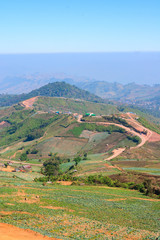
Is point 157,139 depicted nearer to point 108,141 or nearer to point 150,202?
point 108,141

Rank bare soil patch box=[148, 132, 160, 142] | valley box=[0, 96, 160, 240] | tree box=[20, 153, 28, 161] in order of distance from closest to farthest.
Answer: valley box=[0, 96, 160, 240]
tree box=[20, 153, 28, 161]
bare soil patch box=[148, 132, 160, 142]

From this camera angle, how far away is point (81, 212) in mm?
36906

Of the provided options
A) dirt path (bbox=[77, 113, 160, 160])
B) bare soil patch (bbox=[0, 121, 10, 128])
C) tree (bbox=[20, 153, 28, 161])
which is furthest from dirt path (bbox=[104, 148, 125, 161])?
bare soil patch (bbox=[0, 121, 10, 128])

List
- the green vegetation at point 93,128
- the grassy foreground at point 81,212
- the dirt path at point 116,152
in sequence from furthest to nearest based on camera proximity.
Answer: the green vegetation at point 93,128
the dirt path at point 116,152
the grassy foreground at point 81,212

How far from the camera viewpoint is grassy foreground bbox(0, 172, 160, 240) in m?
28.8

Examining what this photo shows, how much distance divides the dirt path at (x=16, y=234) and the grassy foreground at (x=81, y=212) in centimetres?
94

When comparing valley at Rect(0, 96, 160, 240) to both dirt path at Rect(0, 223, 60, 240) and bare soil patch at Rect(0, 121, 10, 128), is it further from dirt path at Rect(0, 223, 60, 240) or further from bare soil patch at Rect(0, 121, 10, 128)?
bare soil patch at Rect(0, 121, 10, 128)

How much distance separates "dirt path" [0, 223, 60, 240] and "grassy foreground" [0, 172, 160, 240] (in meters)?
0.94

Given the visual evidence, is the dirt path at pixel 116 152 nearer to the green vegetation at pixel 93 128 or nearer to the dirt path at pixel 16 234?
the green vegetation at pixel 93 128

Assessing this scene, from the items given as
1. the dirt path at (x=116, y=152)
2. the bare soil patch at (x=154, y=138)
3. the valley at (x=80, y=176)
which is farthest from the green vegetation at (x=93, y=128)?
the dirt path at (x=116, y=152)

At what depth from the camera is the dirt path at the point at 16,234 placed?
24398 mm

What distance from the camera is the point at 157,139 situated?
383 ft

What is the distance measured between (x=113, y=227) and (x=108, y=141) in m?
90.7

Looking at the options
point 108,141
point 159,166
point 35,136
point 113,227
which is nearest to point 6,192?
point 113,227
